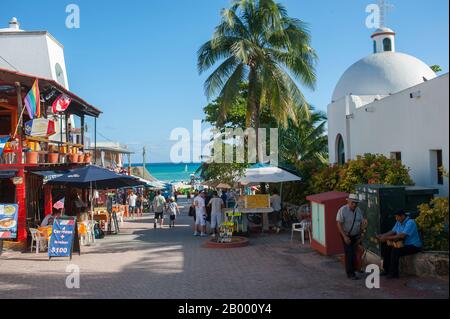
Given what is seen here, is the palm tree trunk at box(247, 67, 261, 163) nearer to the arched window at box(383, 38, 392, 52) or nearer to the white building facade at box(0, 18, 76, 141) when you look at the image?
the arched window at box(383, 38, 392, 52)

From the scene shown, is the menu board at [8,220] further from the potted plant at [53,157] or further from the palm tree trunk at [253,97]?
the palm tree trunk at [253,97]

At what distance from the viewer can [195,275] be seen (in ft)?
31.0

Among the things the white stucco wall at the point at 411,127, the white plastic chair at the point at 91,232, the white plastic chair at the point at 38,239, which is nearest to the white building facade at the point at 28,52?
the white plastic chair at the point at 91,232

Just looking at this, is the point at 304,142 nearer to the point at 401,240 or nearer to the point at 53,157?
the point at 53,157

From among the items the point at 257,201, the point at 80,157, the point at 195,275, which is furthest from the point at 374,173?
the point at 80,157

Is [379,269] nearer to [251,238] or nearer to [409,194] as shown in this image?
[409,194]

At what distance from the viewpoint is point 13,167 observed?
14.2 meters

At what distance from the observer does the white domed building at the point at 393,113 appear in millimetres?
11945

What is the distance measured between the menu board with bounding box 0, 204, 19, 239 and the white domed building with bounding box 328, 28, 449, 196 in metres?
11.5

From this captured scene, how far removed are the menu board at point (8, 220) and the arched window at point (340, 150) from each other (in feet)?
44.5

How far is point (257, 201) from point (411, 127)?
5.71m

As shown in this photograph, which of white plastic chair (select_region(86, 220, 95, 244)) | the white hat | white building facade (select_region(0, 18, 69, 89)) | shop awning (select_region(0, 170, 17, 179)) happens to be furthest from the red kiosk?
white building facade (select_region(0, 18, 69, 89))

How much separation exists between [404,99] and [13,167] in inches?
485
